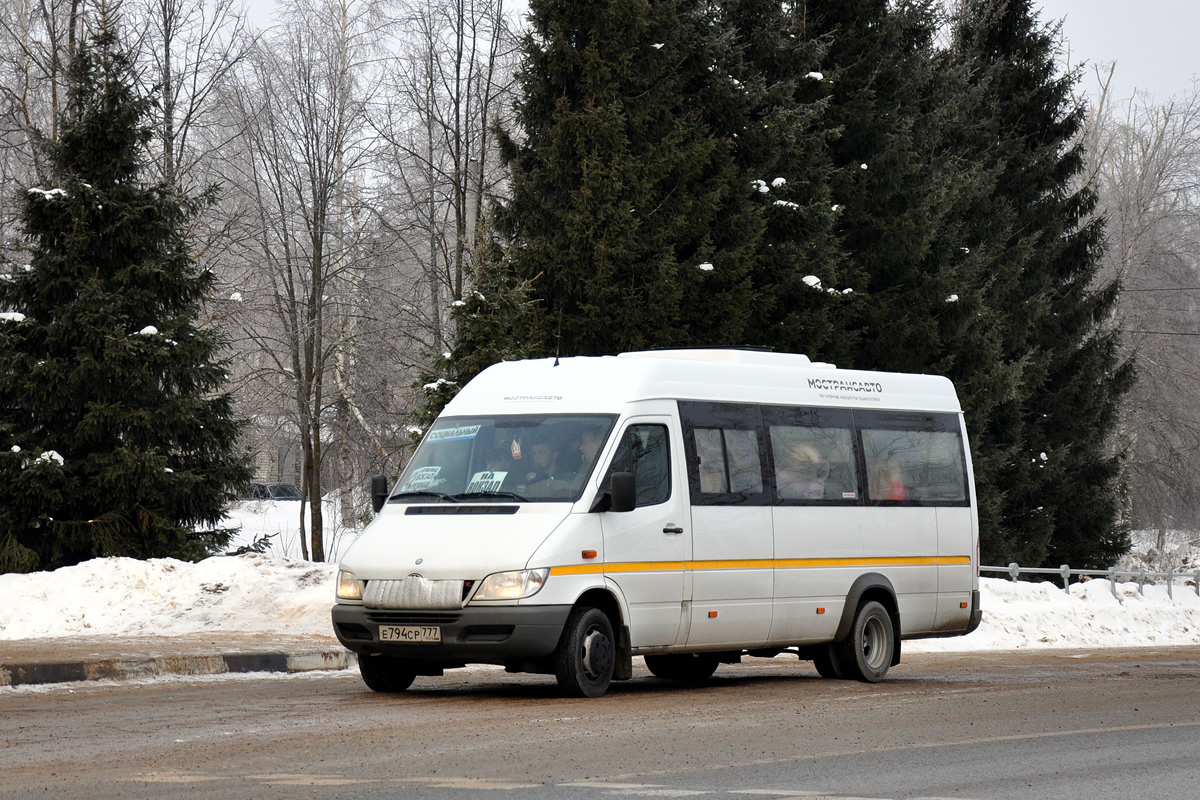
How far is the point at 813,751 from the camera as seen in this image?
28.3ft

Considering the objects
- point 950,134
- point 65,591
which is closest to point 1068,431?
point 950,134

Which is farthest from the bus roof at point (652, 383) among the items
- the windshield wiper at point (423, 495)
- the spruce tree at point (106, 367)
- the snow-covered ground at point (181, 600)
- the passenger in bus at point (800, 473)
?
the spruce tree at point (106, 367)

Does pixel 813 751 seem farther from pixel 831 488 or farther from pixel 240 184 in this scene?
pixel 240 184

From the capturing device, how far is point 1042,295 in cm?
3466

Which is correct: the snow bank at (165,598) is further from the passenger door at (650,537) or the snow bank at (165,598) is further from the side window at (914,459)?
the side window at (914,459)

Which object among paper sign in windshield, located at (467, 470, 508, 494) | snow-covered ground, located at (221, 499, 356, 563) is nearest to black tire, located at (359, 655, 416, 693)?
paper sign in windshield, located at (467, 470, 508, 494)

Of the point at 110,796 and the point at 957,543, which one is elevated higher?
A: the point at 957,543

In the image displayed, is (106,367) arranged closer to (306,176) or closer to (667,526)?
(667,526)

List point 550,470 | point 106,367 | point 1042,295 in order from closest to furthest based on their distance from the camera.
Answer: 1. point 550,470
2. point 106,367
3. point 1042,295

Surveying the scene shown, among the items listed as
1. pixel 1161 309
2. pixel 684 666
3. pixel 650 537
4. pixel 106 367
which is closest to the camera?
pixel 650 537

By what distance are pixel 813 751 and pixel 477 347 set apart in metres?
13.4

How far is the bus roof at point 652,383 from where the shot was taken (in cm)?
1248

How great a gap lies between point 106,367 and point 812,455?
10695mm

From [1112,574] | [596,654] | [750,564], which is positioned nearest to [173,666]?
[596,654]
